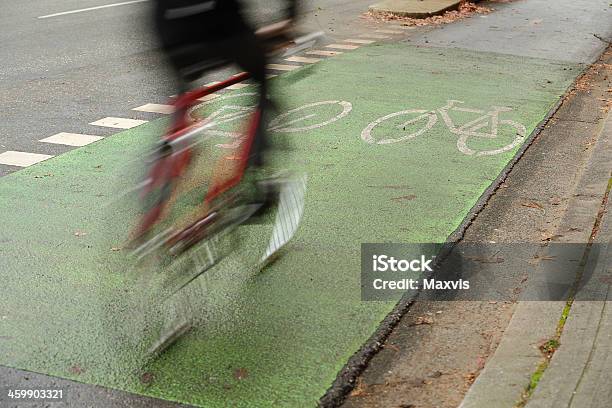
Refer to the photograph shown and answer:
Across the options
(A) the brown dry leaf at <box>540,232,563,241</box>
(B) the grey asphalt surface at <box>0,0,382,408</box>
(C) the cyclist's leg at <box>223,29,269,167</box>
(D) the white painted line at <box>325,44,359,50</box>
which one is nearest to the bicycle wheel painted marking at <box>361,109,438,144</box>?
(B) the grey asphalt surface at <box>0,0,382,408</box>

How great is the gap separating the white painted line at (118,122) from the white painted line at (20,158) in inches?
43.1

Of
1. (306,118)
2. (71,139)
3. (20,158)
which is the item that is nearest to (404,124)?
(306,118)

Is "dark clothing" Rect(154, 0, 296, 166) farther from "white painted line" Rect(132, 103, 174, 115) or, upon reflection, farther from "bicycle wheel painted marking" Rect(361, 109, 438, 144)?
"white painted line" Rect(132, 103, 174, 115)

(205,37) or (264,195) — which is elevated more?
(205,37)

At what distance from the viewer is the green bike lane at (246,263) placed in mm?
4180

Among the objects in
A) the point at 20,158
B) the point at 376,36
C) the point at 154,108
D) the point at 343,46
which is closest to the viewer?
the point at 20,158

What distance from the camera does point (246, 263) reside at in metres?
5.40

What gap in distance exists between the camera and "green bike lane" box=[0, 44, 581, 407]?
4180 mm

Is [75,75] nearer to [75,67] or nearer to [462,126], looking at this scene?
[75,67]

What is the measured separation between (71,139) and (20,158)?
68 cm

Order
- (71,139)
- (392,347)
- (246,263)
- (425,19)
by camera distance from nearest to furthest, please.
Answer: (392,347) → (246,263) → (71,139) → (425,19)

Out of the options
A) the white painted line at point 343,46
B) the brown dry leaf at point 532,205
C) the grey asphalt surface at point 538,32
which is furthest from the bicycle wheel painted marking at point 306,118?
the grey asphalt surface at point 538,32

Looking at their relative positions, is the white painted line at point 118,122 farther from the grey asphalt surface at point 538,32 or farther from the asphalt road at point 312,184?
the grey asphalt surface at point 538,32

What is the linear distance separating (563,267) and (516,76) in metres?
6.53
